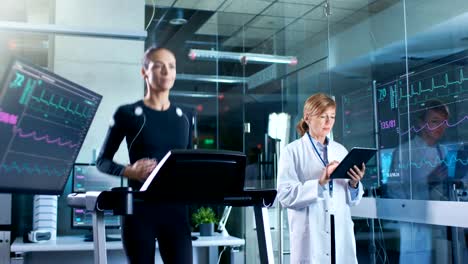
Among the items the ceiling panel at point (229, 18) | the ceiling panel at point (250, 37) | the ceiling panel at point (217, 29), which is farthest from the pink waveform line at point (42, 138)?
the ceiling panel at point (250, 37)

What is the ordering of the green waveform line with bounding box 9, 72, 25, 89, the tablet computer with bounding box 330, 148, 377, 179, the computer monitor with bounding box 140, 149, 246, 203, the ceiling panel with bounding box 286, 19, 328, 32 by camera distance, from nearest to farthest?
the computer monitor with bounding box 140, 149, 246, 203
the green waveform line with bounding box 9, 72, 25, 89
the tablet computer with bounding box 330, 148, 377, 179
the ceiling panel with bounding box 286, 19, 328, 32

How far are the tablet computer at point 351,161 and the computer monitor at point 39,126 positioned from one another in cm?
112

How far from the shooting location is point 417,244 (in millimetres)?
3172

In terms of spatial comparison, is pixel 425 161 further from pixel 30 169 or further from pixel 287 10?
pixel 30 169

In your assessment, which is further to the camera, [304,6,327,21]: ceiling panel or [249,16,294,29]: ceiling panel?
[249,16,294,29]: ceiling panel

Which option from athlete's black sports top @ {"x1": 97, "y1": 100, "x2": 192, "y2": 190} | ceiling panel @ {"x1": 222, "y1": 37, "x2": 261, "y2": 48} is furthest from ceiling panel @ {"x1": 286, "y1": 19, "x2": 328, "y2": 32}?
athlete's black sports top @ {"x1": 97, "y1": 100, "x2": 192, "y2": 190}

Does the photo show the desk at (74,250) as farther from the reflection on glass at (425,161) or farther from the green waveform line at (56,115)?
the reflection on glass at (425,161)

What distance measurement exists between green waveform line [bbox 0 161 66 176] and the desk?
0.47 m

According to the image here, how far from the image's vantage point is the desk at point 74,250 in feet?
9.57

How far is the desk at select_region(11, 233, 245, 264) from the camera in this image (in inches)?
115

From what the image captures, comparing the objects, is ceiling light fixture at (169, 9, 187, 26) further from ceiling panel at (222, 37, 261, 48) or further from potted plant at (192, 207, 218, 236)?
potted plant at (192, 207, 218, 236)

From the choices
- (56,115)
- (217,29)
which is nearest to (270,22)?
(217,29)

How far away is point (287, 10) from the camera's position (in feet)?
13.9

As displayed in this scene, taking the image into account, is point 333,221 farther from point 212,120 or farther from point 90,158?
point 90,158
